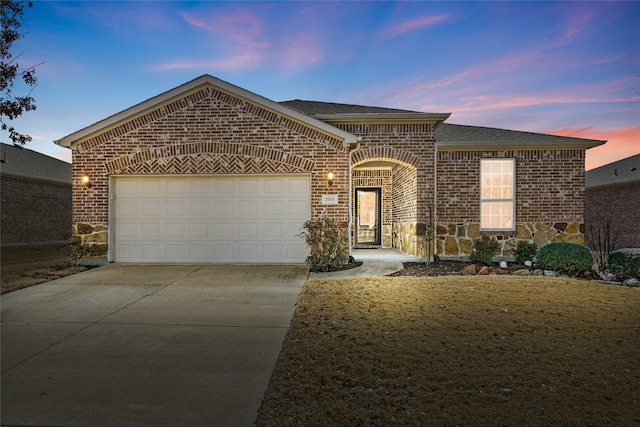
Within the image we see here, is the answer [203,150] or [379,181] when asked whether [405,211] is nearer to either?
[379,181]

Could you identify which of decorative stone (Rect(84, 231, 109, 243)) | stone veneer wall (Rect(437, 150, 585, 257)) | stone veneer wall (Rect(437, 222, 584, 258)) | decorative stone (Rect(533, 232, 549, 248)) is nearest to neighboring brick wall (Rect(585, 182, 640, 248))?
stone veneer wall (Rect(437, 150, 585, 257))

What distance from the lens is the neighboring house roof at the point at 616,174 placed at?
641 inches

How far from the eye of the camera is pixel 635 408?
9.29ft

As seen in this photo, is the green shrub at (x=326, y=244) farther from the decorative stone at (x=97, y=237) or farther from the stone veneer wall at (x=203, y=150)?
the decorative stone at (x=97, y=237)

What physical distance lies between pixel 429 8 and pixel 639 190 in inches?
540

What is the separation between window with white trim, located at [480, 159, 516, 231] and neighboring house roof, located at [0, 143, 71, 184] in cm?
1962

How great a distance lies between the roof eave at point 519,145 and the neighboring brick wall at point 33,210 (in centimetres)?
1971

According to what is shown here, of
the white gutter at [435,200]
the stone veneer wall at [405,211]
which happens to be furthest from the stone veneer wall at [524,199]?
the stone veneer wall at [405,211]

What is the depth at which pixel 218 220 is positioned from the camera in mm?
9828

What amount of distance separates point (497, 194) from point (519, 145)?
155 cm

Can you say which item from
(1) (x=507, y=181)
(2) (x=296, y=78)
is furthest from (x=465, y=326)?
(2) (x=296, y=78)

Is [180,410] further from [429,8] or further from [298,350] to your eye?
[429,8]

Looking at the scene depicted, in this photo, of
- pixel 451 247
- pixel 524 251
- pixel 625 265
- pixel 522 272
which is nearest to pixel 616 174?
pixel 524 251

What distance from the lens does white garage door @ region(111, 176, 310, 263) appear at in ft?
32.1
